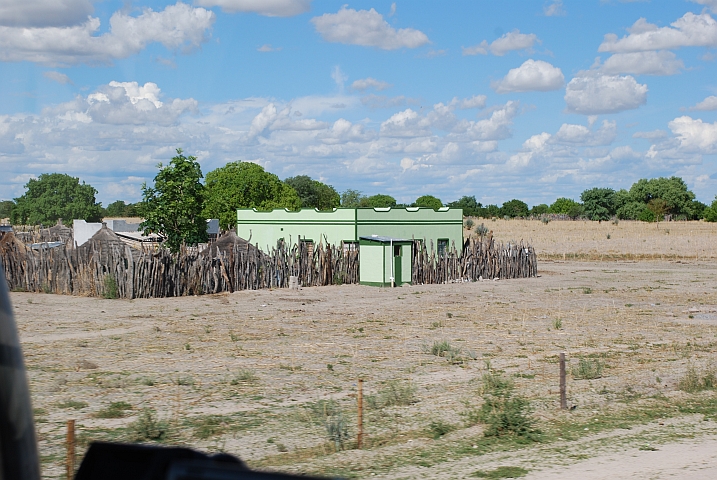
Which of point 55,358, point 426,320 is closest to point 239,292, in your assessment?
point 426,320

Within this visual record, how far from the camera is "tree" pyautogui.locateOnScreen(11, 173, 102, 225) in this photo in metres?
96.9

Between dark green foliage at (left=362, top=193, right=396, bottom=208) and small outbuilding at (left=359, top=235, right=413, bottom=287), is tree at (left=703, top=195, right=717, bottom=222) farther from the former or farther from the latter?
small outbuilding at (left=359, top=235, right=413, bottom=287)

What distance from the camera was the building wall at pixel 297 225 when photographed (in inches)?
1597

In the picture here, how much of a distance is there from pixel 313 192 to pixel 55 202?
3131cm

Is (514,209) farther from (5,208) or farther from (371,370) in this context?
(371,370)

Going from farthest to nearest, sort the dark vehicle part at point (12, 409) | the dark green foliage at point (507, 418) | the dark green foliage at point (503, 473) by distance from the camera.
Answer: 1. the dark green foliage at point (507, 418)
2. the dark green foliage at point (503, 473)
3. the dark vehicle part at point (12, 409)

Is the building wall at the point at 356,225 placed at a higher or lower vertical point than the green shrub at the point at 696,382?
higher

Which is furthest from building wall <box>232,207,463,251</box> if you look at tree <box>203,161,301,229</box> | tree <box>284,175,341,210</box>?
tree <box>284,175,341,210</box>

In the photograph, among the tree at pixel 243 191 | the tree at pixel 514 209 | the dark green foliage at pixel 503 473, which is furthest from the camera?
the tree at pixel 514 209

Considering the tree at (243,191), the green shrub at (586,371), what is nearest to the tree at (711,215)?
the tree at (243,191)

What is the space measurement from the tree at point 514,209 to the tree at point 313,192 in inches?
1551

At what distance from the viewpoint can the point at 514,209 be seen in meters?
136

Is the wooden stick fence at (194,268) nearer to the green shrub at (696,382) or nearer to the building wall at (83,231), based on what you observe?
the building wall at (83,231)

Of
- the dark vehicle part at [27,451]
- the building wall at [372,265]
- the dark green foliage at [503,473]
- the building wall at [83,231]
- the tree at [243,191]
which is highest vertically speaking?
the tree at [243,191]
